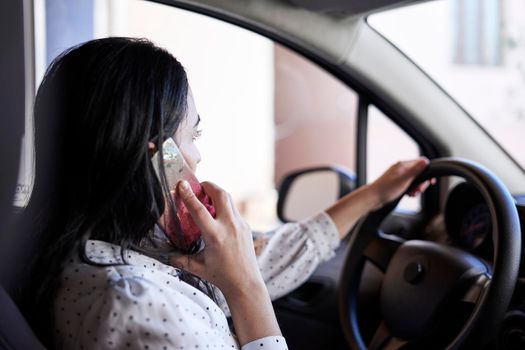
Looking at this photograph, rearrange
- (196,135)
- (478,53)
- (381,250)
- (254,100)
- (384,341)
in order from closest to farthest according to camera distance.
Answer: (196,135) < (384,341) < (381,250) < (254,100) < (478,53)

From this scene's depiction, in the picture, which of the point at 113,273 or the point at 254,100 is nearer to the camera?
the point at 113,273

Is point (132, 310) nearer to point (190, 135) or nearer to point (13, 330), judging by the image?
point (13, 330)

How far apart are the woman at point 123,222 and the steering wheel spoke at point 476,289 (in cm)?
49

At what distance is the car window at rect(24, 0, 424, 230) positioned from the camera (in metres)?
1.79

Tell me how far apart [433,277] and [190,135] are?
26.3 inches

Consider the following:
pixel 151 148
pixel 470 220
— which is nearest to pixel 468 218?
pixel 470 220

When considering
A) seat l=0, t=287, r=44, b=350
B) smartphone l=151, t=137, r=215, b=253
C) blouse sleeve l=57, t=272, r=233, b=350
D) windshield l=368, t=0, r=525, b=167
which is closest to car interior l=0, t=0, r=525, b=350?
seat l=0, t=287, r=44, b=350

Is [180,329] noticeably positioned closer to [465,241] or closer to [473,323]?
[473,323]

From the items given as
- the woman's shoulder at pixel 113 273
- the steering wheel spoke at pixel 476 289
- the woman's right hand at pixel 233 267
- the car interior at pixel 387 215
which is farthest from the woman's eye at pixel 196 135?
the steering wheel spoke at pixel 476 289

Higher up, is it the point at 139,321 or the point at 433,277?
the point at 139,321

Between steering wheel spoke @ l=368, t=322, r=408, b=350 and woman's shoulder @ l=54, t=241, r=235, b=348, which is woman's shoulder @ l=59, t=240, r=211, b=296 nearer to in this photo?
woman's shoulder @ l=54, t=241, r=235, b=348

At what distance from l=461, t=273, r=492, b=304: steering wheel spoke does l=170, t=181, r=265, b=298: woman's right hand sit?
50cm

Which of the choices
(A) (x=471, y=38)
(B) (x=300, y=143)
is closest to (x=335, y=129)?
(B) (x=300, y=143)

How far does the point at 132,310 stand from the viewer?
102 cm
